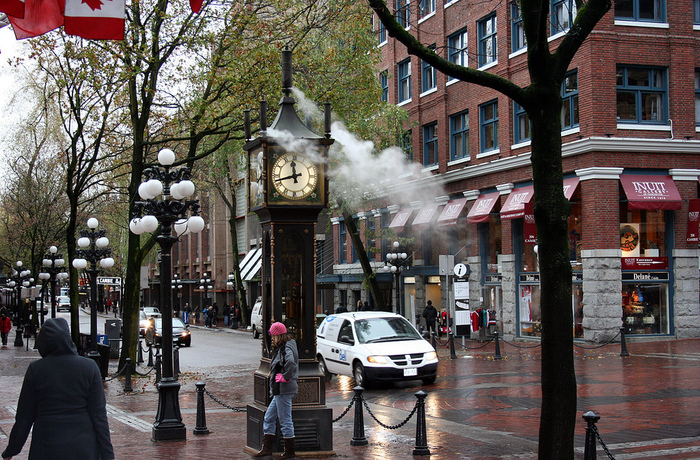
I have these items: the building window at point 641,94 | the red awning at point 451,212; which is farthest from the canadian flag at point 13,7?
the red awning at point 451,212

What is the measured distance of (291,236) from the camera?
10.8 metres

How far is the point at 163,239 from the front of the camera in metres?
14.5

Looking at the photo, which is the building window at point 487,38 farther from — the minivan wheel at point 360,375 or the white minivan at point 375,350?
the minivan wheel at point 360,375

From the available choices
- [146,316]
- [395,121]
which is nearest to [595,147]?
[395,121]

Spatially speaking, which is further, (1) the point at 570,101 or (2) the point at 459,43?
(2) the point at 459,43

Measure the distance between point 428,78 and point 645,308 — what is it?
51.0 feet

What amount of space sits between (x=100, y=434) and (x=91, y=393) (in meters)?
0.31

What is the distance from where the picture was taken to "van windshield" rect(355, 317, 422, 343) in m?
18.3

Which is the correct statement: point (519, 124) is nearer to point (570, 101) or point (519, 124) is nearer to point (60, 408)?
Answer: point (570, 101)

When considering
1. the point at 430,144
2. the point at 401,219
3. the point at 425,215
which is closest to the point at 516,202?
the point at 425,215

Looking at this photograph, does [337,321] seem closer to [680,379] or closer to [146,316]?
[680,379]

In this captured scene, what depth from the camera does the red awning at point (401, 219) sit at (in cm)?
3731

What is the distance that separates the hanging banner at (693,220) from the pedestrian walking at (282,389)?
20942mm

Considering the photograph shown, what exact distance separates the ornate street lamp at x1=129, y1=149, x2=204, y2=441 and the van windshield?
4.66 metres
